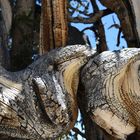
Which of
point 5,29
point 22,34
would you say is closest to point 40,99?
point 5,29

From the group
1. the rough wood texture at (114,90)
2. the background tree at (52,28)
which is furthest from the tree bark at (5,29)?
the rough wood texture at (114,90)

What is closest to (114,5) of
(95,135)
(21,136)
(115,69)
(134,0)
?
(134,0)

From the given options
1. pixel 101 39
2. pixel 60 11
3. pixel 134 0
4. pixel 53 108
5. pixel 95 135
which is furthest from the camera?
pixel 101 39

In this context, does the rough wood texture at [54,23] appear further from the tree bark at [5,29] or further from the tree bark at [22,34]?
the tree bark at [22,34]

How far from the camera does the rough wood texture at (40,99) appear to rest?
0.78 meters

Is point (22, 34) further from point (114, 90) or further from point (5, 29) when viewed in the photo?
point (114, 90)

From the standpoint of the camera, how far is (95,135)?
1245 millimetres

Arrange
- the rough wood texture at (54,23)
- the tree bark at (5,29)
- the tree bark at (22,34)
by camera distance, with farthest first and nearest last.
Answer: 1. the tree bark at (22,34)
2. the tree bark at (5,29)
3. the rough wood texture at (54,23)

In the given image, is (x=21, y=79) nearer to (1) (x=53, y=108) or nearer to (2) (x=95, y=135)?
(1) (x=53, y=108)

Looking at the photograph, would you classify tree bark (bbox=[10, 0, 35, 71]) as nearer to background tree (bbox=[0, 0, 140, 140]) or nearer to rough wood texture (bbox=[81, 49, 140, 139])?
background tree (bbox=[0, 0, 140, 140])

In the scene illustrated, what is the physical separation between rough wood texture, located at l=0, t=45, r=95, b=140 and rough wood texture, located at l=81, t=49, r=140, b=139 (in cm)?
4

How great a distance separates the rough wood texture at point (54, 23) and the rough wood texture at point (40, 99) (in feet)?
0.28

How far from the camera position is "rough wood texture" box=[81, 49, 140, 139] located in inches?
32.8

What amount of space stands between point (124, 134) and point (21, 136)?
20 centimetres
